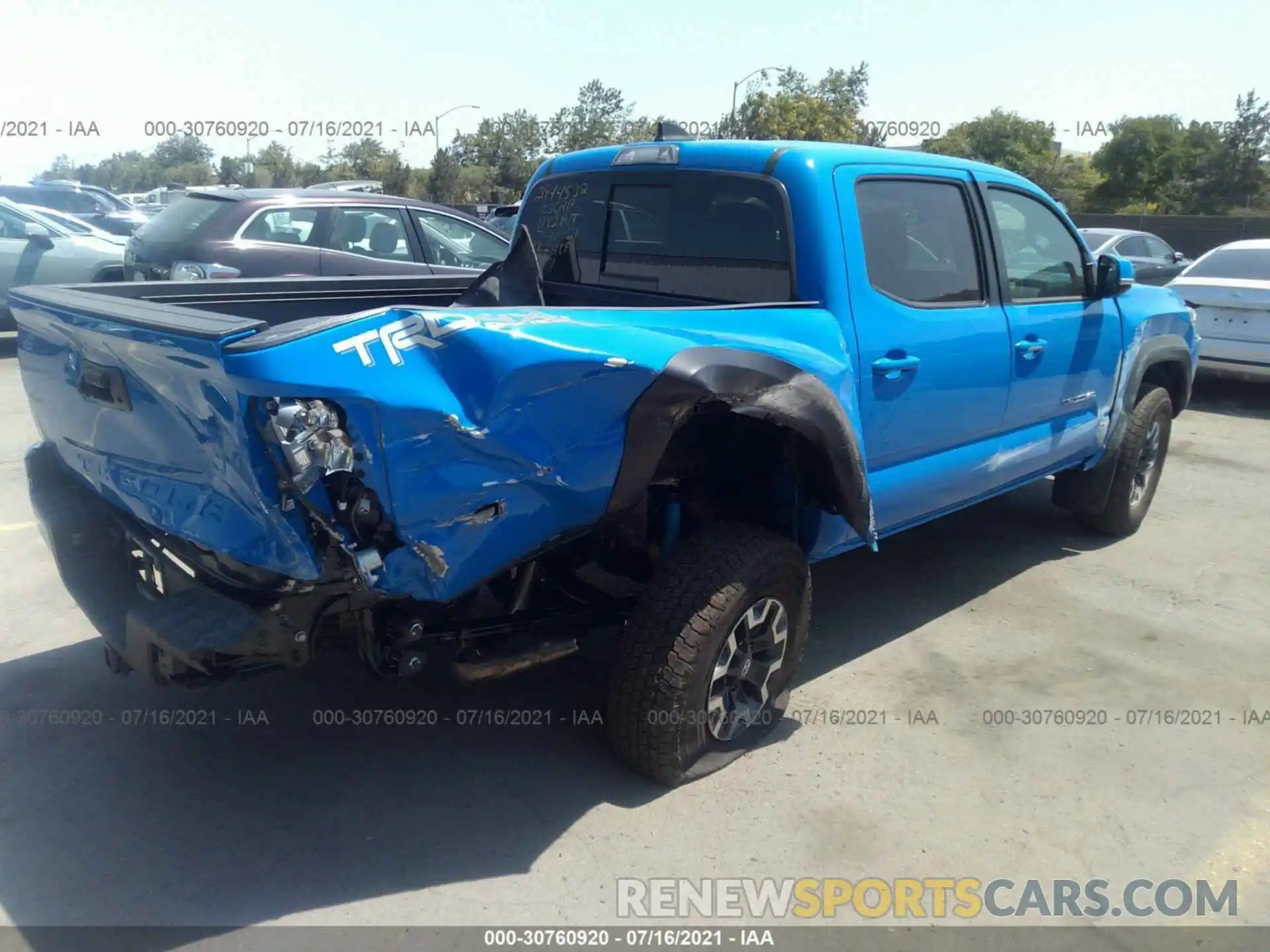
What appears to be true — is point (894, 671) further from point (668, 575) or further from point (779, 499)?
point (668, 575)

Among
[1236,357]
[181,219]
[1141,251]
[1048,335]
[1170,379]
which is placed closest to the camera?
[1048,335]

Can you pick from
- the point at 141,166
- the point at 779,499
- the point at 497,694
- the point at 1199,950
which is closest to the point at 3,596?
the point at 497,694

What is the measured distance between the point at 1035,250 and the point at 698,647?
9.06 ft

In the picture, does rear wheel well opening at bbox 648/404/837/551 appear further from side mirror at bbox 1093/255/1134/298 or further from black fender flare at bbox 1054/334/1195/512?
black fender flare at bbox 1054/334/1195/512

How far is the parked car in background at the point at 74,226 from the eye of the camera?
1151 cm

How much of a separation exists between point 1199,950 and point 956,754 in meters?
0.97

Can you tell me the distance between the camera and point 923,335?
3775 millimetres

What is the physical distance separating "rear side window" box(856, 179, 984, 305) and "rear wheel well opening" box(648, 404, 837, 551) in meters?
0.74

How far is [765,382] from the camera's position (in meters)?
3.01

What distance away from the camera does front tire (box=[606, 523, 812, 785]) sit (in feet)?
10.0

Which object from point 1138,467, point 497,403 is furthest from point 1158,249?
point 497,403

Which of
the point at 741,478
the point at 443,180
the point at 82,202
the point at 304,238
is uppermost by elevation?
the point at 443,180

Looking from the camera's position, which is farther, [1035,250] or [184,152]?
[184,152]

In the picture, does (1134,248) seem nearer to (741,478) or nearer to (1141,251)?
(1141,251)
